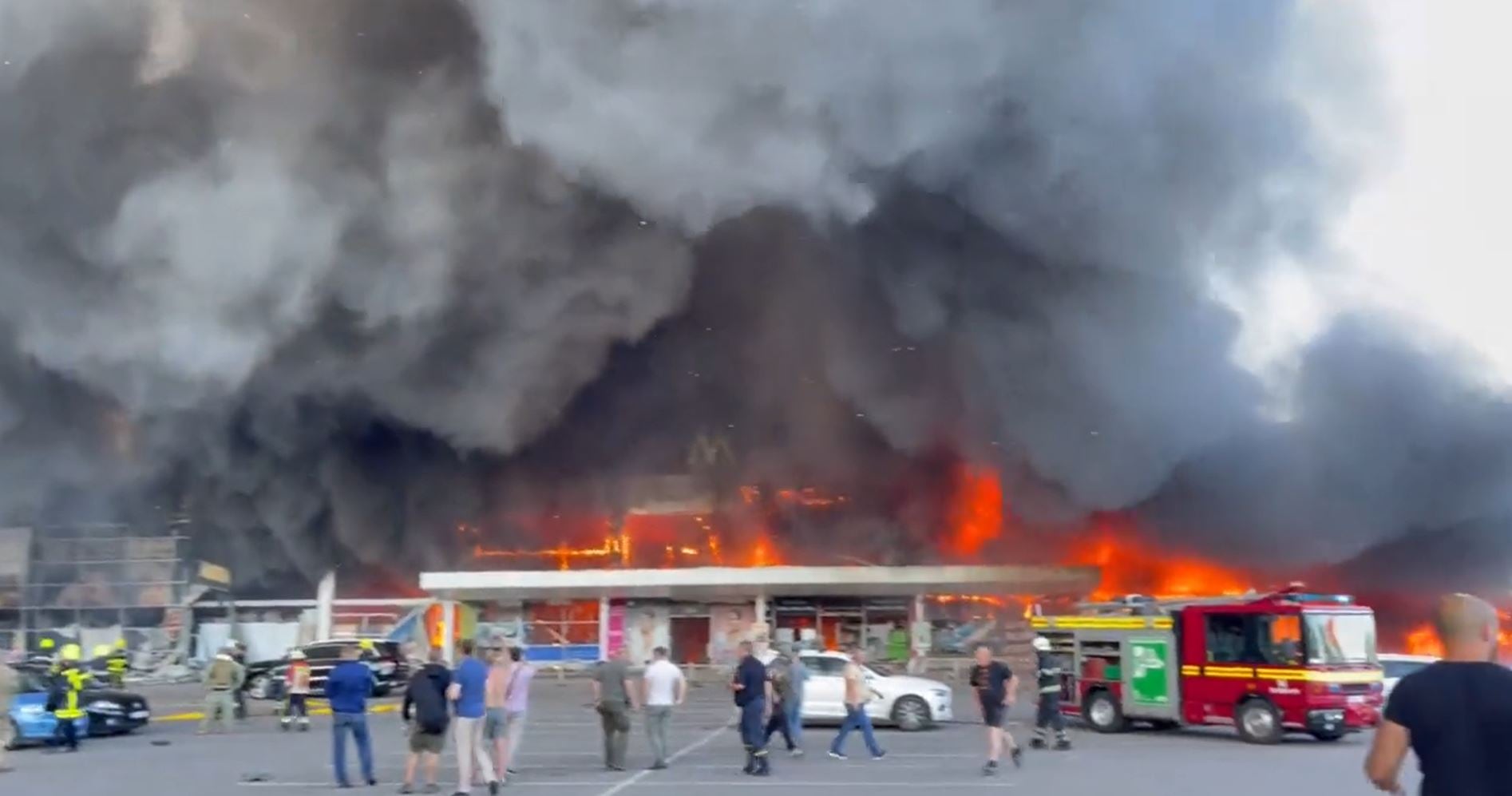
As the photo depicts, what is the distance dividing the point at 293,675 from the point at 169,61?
1526 centimetres

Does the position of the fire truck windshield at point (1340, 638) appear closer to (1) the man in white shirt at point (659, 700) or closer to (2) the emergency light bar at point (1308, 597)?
(2) the emergency light bar at point (1308, 597)

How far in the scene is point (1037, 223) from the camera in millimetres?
30688

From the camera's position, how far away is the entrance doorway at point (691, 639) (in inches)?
1537

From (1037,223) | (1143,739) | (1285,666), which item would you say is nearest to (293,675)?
(1143,739)

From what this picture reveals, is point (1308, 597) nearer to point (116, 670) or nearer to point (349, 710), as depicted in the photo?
point (349, 710)

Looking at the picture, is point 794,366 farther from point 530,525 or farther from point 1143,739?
point 1143,739

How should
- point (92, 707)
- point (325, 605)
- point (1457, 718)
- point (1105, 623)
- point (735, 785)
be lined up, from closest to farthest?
1. point (1457, 718)
2. point (735, 785)
3. point (92, 707)
4. point (1105, 623)
5. point (325, 605)

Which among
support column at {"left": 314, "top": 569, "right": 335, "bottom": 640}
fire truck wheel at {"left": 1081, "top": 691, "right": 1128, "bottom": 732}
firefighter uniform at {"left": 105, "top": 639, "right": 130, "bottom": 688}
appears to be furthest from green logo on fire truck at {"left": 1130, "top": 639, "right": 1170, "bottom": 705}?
support column at {"left": 314, "top": 569, "right": 335, "bottom": 640}

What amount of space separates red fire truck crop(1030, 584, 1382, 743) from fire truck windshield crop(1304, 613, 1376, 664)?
11 millimetres

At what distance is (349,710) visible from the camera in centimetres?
1452

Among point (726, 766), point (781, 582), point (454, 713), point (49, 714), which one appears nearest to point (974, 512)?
point (781, 582)

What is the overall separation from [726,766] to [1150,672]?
24.9ft

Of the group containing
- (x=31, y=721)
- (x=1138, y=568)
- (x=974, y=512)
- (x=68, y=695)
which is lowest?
(x=31, y=721)

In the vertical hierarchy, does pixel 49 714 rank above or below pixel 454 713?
below
